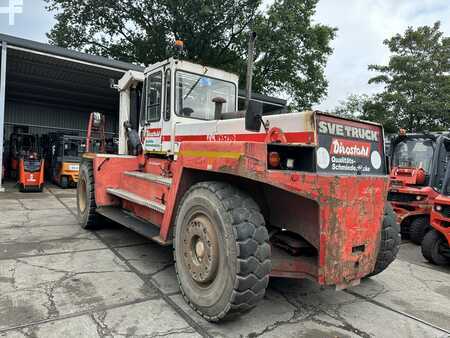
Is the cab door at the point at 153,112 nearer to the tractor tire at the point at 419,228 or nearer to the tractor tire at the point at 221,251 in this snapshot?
the tractor tire at the point at 221,251

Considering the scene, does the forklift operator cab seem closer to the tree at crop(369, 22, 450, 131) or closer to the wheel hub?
the wheel hub

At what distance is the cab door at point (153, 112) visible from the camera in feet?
16.3

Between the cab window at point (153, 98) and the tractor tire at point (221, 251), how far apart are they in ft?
7.06

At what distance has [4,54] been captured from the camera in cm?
988

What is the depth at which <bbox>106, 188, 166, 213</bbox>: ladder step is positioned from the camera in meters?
4.08

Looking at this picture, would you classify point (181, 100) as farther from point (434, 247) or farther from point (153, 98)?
point (434, 247)

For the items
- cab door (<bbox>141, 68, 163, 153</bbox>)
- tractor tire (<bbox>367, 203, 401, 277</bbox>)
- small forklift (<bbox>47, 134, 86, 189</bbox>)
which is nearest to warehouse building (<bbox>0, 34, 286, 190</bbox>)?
cab door (<bbox>141, 68, 163, 153</bbox>)

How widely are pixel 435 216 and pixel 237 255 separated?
4.25m

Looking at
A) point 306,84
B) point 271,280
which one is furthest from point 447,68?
point 271,280

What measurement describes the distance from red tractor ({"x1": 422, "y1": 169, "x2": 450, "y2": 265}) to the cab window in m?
4.54

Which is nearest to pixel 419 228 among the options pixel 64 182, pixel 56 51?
pixel 56 51

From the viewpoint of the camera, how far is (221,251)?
2.83 metres

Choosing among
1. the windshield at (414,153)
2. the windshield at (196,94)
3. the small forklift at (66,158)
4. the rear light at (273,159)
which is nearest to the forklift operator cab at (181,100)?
the windshield at (196,94)

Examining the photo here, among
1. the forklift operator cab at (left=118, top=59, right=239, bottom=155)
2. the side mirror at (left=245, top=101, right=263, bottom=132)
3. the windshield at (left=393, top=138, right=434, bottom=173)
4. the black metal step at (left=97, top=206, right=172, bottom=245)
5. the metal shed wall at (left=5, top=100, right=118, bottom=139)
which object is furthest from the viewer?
the metal shed wall at (left=5, top=100, right=118, bottom=139)
